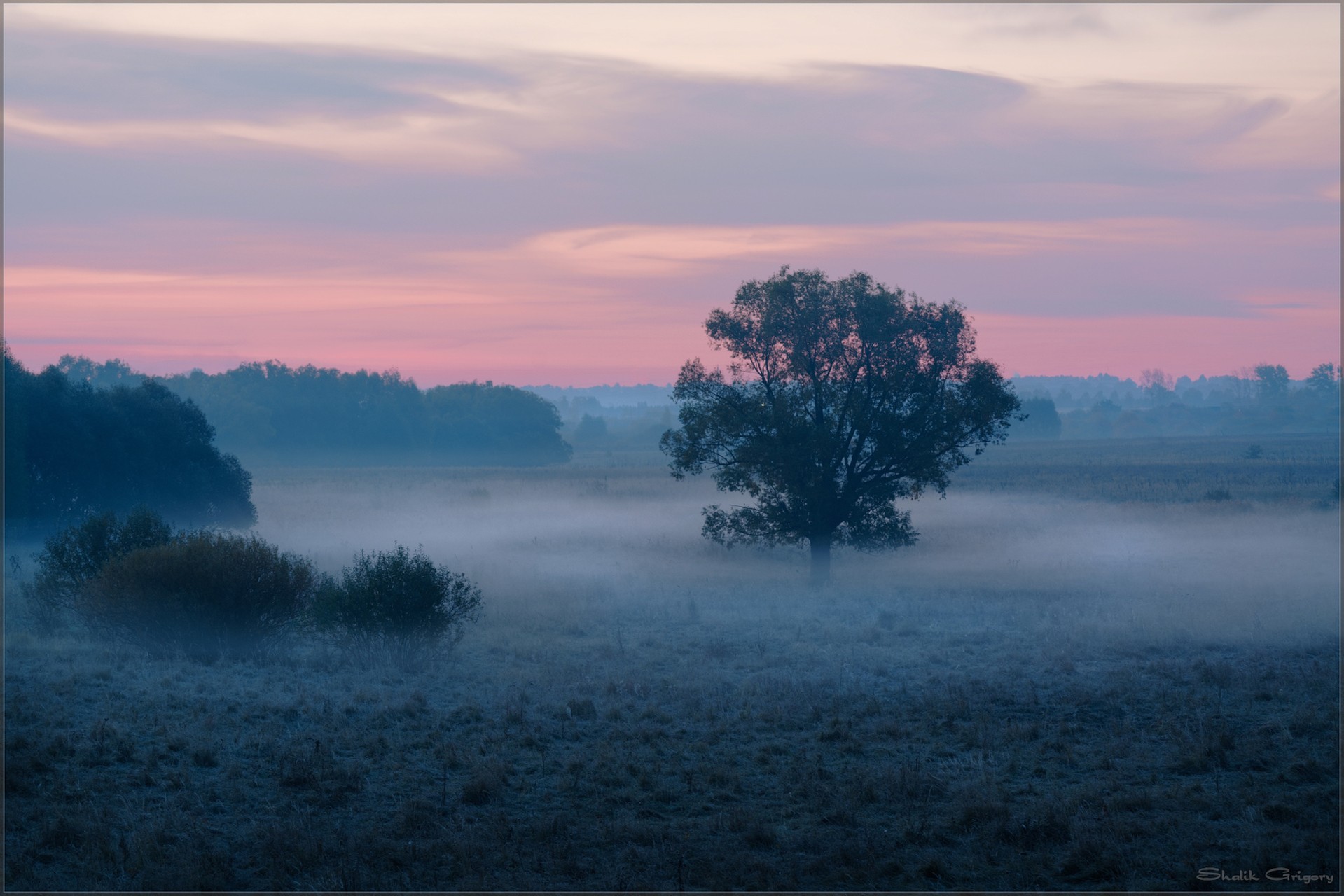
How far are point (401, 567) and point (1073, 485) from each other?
5398 centimetres

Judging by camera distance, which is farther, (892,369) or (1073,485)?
(1073,485)

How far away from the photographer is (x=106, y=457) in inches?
1405

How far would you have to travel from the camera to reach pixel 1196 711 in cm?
1357

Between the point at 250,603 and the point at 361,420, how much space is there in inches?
3824

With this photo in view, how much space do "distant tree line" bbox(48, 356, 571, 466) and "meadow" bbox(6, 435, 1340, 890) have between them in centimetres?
8311

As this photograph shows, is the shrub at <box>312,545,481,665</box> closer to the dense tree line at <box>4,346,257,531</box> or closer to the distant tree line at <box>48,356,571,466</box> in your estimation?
the dense tree line at <box>4,346,257,531</box>

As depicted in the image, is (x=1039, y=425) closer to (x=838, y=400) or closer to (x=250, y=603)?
(x=838, y=400)

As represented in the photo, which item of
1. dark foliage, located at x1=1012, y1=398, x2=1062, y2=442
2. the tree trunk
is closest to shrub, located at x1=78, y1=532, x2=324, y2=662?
the tree trunk

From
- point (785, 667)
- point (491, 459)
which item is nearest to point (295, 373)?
point (491, 459)

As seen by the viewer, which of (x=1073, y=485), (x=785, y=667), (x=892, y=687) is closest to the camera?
(x=892, y=687)

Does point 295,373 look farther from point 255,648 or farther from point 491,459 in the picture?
point 255,648

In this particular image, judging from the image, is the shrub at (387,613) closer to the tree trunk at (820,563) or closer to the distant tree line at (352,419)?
the tree trunk at (820,563)

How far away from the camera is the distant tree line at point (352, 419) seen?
103 metres

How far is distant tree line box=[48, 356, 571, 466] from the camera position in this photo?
103 metres
